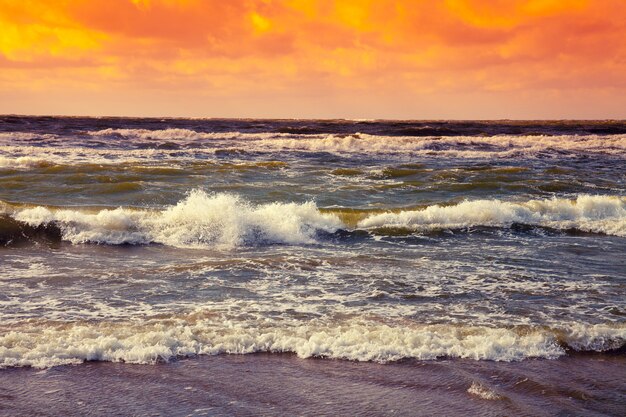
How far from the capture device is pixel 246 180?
74.5ft

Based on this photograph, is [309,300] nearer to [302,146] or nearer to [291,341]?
[291,341]

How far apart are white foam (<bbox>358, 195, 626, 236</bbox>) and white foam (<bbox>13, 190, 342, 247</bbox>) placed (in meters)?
1.74

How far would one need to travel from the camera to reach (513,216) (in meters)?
16.1

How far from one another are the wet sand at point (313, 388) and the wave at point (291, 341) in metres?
0.18

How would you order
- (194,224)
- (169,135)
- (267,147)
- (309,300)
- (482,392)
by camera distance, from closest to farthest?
(482,392), (309,300), (194,224), (267,147), (169,135)

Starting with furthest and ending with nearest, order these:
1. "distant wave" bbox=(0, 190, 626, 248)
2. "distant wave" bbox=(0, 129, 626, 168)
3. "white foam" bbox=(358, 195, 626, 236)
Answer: "distant wave" bbox=(0, 129, 626, 168) → "white foam" bbox=(358, 195, 626, 236) → "distant wave" bbox=(0, 190, 626, 248)

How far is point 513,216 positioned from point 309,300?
881 centimetres

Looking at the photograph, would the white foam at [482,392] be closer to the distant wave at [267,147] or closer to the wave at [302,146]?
the distant wave at [267,147]

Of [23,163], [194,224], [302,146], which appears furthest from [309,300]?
[302,146]

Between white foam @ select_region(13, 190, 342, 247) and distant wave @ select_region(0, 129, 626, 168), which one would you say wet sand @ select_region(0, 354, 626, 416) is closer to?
white foam @ select_region(13, 190, 342, 247)

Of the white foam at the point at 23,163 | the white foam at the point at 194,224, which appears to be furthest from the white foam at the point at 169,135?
the white foam at the point at 194,224

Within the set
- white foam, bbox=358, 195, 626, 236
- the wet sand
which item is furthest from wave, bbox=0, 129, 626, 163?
the wet sand

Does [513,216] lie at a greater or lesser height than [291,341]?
greater

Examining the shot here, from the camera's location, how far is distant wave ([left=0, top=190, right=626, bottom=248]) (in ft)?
44.8
